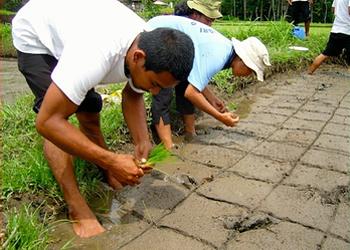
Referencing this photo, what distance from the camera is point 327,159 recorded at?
10.4ft

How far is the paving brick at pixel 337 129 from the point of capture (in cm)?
376

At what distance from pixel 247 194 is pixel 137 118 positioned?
2.80 feet

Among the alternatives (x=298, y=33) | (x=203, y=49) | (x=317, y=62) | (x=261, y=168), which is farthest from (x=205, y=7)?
(x=298, y=33)

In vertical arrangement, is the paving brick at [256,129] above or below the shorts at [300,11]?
below

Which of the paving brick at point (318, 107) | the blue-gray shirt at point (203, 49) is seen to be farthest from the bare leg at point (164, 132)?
the paving brick at point (318, 107)

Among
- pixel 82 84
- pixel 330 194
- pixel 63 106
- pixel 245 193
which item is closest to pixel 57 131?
pixel 63 106

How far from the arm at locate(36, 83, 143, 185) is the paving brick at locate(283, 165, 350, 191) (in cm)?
127

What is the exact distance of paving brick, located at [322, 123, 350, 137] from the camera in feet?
12.3

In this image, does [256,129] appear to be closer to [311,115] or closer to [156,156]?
[311,115]

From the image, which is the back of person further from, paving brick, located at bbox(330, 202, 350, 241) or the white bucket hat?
paving brick, located at bbox(330, 202, 350, 241)

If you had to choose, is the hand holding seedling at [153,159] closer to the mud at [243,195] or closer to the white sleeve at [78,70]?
the mud at [243,195]

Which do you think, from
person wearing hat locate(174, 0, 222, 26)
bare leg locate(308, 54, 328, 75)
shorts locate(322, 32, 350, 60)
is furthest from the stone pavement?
shorts locate(322, 32, 350, 60)

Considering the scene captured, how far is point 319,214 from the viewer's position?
7.81 ft

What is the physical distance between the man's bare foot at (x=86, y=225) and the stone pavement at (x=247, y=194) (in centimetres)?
5
